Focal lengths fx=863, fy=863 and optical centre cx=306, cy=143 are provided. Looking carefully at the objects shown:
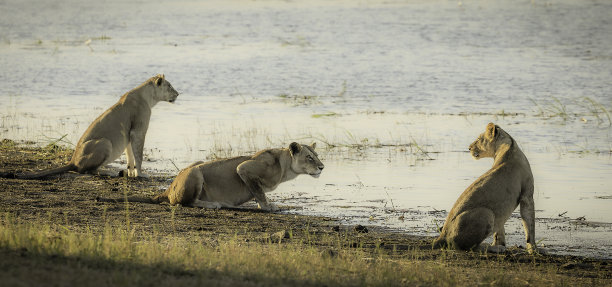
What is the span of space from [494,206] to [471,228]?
1.42 feet

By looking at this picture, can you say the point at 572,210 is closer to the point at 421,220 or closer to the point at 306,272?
the point at 421,220

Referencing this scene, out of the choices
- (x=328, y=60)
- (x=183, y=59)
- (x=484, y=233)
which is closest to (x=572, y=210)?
(x=484, y=233)

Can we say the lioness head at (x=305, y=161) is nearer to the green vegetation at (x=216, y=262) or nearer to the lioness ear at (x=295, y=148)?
the lioness ear at (x=295, y=148)

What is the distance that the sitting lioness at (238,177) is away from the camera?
12109 mm

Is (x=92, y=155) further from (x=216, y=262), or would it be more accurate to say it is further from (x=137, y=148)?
(x=216, y=262)

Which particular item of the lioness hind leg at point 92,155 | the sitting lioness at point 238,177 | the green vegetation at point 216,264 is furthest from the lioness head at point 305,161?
the lioness hind leg at point 92,155

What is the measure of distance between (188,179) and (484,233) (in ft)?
14.3

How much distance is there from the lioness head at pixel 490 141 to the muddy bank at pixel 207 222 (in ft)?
4.93

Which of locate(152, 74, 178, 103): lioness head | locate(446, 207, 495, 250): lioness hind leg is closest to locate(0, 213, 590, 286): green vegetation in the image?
locate(446, 207, 495, 250): lioness hind leg

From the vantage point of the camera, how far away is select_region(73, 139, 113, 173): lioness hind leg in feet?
47.0

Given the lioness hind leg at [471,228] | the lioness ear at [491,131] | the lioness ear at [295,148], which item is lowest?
the lioness hind leg at [471,228]

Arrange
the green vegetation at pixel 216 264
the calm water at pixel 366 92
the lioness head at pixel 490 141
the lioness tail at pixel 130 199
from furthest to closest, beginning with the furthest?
the calm water at pixel 366 92
the lioness tail at pixel 130 199
the lioness head at pixel 490 141
the green vegetation at pixel 216 264

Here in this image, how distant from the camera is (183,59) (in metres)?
32.8

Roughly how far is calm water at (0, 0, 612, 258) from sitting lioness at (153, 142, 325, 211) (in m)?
0.62
